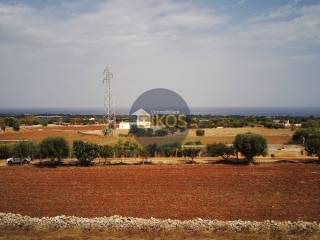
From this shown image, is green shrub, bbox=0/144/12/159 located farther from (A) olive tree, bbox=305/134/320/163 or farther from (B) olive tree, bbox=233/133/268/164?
(A) olive tree, bbox=305/134/320/163

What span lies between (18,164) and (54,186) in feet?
36.6

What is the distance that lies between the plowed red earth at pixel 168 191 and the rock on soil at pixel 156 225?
1.24 metres

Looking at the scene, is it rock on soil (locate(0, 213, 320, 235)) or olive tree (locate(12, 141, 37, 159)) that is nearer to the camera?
rock on soil (locate(0, 213, 320, 235))

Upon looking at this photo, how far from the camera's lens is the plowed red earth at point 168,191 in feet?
53.0

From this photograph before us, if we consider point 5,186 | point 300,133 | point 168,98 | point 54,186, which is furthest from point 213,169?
point 300,133

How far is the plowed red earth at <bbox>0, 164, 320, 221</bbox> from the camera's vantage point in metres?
16.1

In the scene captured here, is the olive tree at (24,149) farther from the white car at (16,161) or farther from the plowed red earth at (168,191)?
the plowed red earth at (168,191)

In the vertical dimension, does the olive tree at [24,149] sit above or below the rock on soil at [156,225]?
above

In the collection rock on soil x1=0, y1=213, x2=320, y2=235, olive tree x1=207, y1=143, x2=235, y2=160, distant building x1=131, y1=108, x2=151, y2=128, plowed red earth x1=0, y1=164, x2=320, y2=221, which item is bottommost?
plowed red earth x1=0, y1=164, x2=320, y2=221

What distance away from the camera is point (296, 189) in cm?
2039

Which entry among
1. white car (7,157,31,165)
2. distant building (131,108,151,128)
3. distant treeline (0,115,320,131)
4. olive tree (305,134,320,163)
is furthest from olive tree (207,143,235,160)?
distant building (131,108,151,128)

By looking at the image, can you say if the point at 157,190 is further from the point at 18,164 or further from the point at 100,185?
the point at 18,164

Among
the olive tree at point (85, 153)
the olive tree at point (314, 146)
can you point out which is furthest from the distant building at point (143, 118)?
the olive tree at point (314, 146)

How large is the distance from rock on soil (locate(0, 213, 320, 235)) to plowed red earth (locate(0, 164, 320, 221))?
4.08 feet
